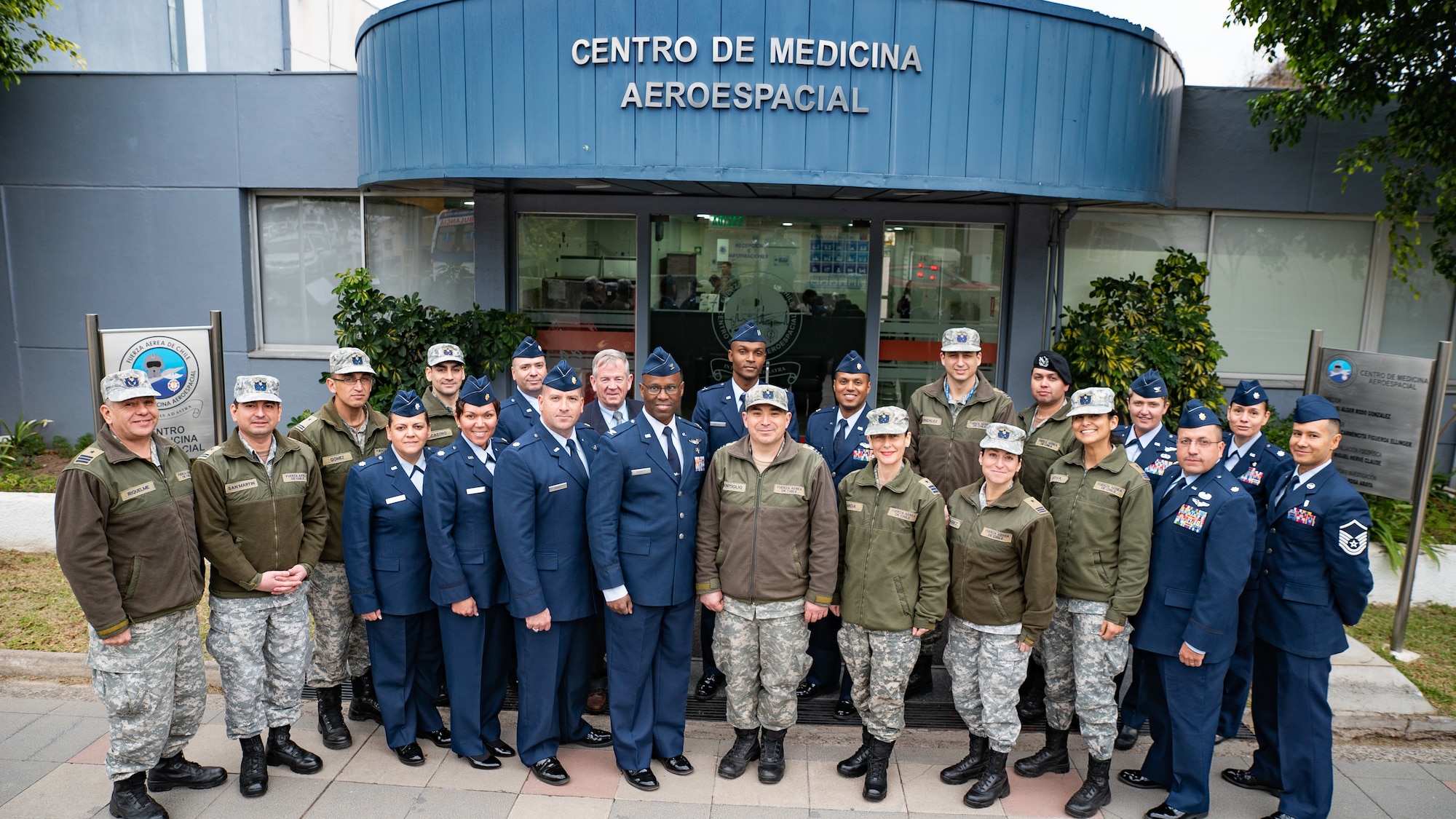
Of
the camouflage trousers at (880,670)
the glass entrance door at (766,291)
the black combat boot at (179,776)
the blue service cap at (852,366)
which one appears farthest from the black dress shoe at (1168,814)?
the glass entrance door at (766,291)

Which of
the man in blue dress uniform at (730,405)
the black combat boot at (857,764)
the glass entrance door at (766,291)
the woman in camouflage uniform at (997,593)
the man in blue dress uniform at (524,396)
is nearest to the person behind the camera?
the woman in camouflage uniform at (997,593)

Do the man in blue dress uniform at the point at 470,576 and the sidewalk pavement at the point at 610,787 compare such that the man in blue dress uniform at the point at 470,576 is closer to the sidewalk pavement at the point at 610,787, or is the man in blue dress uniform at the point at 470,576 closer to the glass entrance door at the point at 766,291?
the sidewalk pavement at the point at 610,787

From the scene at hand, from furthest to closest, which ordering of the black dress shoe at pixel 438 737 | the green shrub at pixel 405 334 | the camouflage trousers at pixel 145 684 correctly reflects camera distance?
1. the green shrub at pixel 405 334
2. the black dress shoe at pixel 438 737
3. the camouflage trousers at pixel 145 684

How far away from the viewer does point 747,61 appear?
6277 mm

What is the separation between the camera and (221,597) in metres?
4.38

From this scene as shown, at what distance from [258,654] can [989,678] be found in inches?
140

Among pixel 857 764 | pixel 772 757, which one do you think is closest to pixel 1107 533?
pixel 857 764

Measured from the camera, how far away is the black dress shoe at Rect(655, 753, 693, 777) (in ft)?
15.4

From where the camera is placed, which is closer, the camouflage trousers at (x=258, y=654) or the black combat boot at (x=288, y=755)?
the camouflage trousers at (x=258, y=654)

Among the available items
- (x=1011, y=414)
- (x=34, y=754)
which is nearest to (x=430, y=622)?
(x=34, y=754)

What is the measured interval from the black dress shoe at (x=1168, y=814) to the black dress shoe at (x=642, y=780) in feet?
7.90

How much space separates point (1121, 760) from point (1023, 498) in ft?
5.79

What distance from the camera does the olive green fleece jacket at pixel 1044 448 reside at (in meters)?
5.34

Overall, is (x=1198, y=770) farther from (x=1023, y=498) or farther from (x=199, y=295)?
(x=199, y=295)
